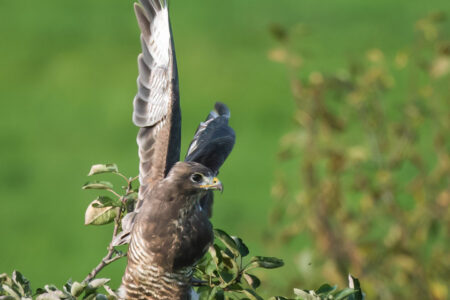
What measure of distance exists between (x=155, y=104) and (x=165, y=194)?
479 mm

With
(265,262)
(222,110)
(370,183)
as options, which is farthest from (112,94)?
(265,262)

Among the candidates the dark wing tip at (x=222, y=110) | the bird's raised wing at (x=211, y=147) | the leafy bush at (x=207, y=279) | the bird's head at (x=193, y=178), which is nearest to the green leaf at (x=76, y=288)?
the leafy bush at (x=207, y=279)

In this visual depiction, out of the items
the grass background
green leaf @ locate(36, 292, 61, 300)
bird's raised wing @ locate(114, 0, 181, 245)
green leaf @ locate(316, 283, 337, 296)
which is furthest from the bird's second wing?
the grass background

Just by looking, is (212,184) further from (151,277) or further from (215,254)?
(151,277)

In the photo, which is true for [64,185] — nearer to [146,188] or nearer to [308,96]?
[308,96]

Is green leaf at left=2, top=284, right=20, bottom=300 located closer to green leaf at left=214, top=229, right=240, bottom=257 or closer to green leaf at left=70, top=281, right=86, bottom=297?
green leaf at left=70, top=281, right=86, bottom=297

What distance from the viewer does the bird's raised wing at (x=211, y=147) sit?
3051 millimetres

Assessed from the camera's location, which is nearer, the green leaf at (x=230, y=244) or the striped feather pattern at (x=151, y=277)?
the green leaf at (x=230, y=244)

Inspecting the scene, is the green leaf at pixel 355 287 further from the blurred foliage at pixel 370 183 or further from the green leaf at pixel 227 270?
the blurred foliage at pixel 370 183

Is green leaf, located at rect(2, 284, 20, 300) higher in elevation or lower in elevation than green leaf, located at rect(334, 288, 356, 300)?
lower

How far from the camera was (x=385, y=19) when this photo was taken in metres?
10.9

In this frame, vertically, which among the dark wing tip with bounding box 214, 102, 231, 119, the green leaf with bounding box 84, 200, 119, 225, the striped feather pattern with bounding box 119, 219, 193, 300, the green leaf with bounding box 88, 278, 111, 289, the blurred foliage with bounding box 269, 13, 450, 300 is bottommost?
the green leaf with bounding box 88, 278, 111, 289

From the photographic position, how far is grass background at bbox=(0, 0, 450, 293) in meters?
7.10

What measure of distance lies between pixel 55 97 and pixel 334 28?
11.7 feet
